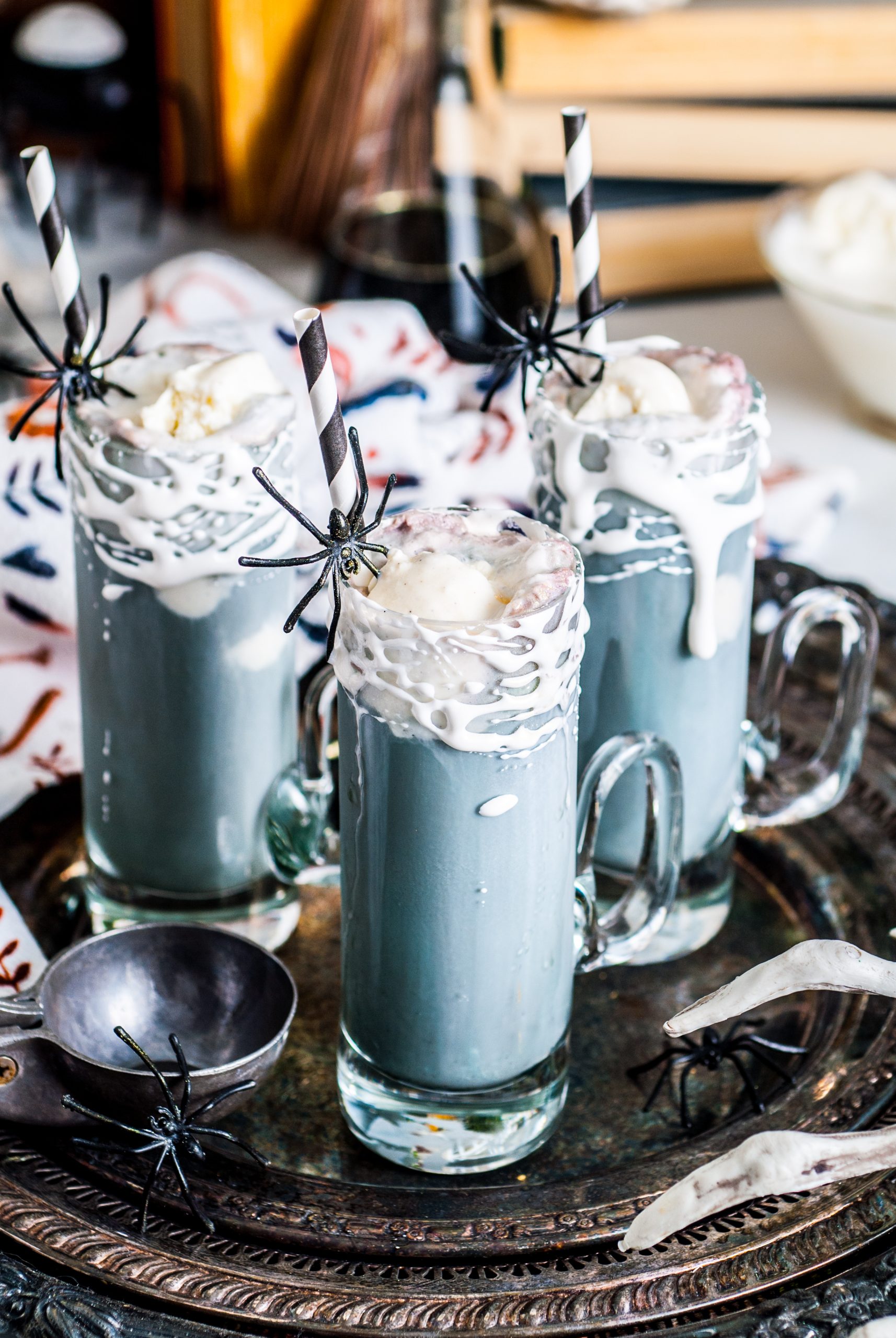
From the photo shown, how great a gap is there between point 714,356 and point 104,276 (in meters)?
0.23

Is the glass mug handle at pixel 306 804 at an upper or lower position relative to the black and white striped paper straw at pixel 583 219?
lower

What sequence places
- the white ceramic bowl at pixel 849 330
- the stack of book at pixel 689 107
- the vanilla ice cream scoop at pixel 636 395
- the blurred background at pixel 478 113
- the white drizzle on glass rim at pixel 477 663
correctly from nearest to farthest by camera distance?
the white drizzle on glass rim at pixel 477 663 < the vanilla ice cream scoop at pixel 636 395 < the white ceramic bowl at pixel 849 330 < the blurred background at pixel 478 113 < the stack of book at pixel 689 107

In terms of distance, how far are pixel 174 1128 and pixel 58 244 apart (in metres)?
0.30

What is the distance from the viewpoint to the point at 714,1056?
20.7 inches

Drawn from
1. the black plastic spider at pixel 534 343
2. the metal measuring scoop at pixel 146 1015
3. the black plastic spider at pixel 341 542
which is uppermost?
the black plastic spider at pixel 534 343

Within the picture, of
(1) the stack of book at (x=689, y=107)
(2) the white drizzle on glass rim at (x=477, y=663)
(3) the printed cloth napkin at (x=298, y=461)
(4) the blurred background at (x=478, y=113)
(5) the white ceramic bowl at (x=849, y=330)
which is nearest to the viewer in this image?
(2) the white drizzle on glass rim at (x=477, y=663)

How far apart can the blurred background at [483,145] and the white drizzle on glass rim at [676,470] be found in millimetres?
422

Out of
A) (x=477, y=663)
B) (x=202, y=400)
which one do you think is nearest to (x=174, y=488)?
(x=202, y=400)

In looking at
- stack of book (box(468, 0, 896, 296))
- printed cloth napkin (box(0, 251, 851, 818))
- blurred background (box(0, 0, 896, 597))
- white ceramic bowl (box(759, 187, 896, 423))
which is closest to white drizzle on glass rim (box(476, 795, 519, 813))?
printed cloth napkin (box(0, 251, 851, 818))

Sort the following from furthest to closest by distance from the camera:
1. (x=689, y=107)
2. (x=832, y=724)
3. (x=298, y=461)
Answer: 1. (x=689, y=107)
2. (x=298, y=461)
3. (x=832, y=724)

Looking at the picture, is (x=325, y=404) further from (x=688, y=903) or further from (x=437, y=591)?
(x=688, y=903)

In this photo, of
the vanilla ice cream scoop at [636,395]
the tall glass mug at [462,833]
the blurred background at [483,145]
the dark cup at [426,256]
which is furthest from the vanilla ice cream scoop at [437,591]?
the dark cup at [426,256]

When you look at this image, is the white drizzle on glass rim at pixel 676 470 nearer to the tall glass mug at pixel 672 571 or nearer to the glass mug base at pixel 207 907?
the tall glass mug at pixel 672 571

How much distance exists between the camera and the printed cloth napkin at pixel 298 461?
2.28ft
